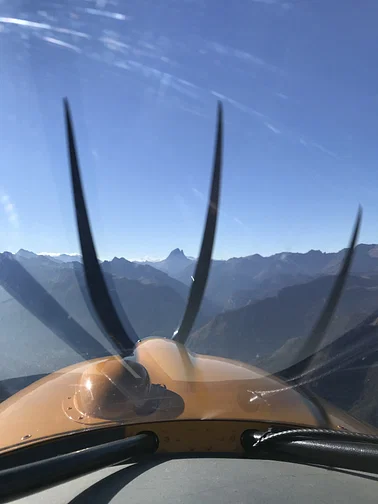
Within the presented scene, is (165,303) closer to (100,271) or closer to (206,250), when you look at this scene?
(206,250)

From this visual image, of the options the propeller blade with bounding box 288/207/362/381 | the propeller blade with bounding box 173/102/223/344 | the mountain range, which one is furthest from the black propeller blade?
the propeller blade with bounding box 288/207/362/381

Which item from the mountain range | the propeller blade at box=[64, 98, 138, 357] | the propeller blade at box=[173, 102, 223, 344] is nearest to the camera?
the propeller blade at box=[64, 98, 138, 357]

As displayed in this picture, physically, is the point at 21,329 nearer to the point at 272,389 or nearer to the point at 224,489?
the point at 272,389

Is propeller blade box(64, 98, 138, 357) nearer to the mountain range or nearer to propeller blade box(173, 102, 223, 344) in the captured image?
the mountain range

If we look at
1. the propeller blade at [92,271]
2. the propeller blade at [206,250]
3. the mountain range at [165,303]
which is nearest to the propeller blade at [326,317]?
the mountain range at [165,303]

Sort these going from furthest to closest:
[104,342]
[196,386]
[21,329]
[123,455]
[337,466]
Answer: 1. [21,329]
2. [104,342]
3. [196,386]
4. [123,455]
5. [337,466]

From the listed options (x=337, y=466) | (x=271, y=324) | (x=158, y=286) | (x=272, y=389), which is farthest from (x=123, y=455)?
(x=271, y=324)
